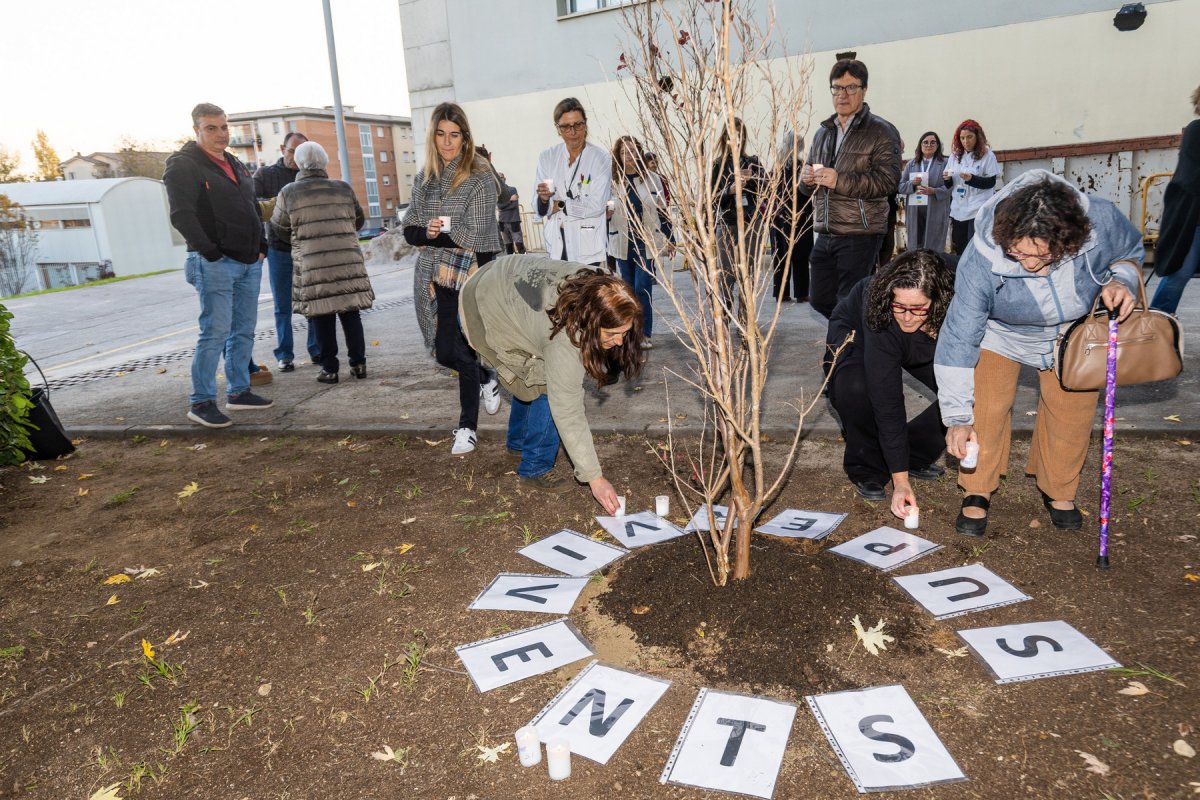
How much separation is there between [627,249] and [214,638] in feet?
15.2

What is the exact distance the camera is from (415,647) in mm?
2846

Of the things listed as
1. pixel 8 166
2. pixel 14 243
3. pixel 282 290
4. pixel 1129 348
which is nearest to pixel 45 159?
pixel 8 166

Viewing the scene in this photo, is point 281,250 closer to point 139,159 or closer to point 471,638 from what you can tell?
point 471,638

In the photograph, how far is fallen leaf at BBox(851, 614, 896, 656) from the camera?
267 cm

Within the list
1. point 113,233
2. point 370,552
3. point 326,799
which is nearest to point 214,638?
point 370,552

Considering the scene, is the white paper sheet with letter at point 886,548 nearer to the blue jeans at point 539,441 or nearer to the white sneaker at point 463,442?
the blue jeans at point 539,441

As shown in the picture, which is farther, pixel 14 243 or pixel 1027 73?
pixel 14 243

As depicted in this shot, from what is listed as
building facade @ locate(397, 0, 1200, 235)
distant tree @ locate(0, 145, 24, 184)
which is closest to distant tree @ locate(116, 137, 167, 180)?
distant tree @ locate(0, 145, 24, 184)

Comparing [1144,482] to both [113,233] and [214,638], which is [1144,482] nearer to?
[214,638]

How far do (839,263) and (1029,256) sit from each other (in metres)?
2.11

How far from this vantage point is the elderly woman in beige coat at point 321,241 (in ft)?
20.4

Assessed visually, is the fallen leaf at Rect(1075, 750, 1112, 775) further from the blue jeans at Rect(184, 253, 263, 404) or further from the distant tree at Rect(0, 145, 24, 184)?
the distant tree at Rect(0, 145, 24, 184)

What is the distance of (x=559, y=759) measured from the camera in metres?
2.17

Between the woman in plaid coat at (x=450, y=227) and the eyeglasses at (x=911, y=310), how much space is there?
94.7 inches
